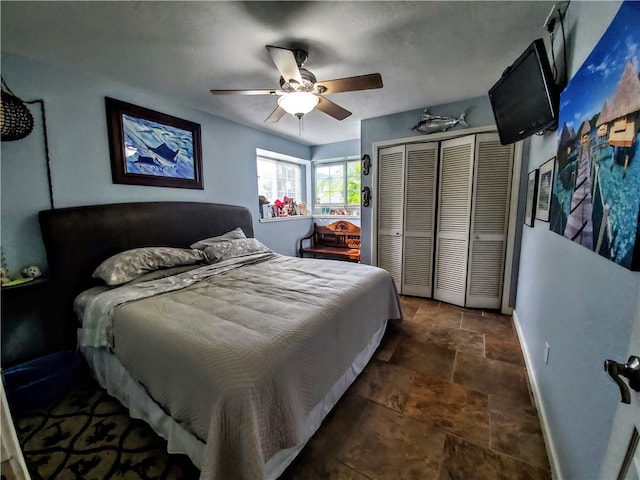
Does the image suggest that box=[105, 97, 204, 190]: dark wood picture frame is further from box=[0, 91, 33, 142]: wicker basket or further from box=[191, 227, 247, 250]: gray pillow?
box=[191, 227, 247, 250]: gray pillow

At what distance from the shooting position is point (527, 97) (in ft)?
5.51

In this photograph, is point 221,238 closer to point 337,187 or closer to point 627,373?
point 337,187

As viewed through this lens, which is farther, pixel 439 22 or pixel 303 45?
pixel 303 45

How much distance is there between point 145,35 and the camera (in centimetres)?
174

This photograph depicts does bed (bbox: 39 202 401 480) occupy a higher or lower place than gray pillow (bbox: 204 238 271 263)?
lower

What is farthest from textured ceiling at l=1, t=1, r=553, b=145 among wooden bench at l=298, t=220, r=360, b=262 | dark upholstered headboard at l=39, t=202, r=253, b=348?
wooden bench at l=298, t=220, r=360, b=262

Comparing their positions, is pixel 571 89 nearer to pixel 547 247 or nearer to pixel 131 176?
pixel 547 247

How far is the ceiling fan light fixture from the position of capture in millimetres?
1900

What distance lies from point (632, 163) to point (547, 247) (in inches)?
47.5

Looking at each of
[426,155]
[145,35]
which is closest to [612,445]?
[145,35]

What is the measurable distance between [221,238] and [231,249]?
25 cm

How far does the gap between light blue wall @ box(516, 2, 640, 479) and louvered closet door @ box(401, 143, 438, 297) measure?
1.46m

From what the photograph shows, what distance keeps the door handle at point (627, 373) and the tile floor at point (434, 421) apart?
1.06 metres

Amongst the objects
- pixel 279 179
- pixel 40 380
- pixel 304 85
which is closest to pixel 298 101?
pixel 304 85
